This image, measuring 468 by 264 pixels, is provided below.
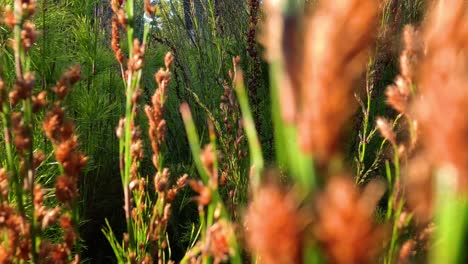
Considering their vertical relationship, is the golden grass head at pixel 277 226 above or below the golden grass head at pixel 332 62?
below

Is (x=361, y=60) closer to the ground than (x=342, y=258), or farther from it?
farther from it

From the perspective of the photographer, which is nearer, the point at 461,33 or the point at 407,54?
the point at 461,33

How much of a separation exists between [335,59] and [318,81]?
15 mm

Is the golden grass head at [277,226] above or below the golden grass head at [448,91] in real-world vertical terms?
below

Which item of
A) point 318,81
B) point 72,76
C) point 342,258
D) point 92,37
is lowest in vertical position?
point 342,258

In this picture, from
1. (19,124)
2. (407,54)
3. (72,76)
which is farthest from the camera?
(72,76)

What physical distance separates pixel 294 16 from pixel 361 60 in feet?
0.19

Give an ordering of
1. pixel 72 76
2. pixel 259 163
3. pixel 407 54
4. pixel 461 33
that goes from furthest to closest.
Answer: pixel 72 76 → pixel 407 54 → pixel 259 163 → pixel 461 33

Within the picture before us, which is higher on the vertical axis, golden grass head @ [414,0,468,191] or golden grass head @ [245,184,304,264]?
golden grass head @ [414,0,468,191]

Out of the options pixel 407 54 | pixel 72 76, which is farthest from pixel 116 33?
pixel 407 54

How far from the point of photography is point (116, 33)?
1.16 m

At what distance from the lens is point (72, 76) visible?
3.27ft

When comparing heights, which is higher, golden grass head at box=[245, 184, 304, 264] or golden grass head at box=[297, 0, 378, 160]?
golden grass head at box=[297, 0, 378, 160]

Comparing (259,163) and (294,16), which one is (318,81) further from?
(259,163)
